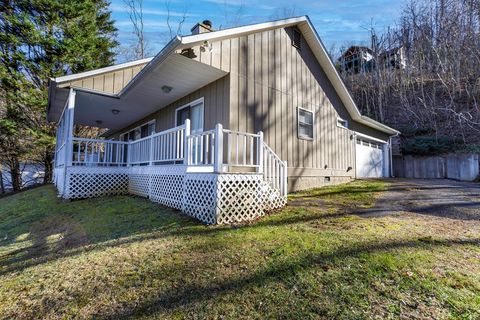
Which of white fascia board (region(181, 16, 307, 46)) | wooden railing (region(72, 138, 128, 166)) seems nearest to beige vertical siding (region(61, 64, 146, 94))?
wooden railing (region(72, 138, 128, 166))

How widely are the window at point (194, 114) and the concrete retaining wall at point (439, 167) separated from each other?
524 inches

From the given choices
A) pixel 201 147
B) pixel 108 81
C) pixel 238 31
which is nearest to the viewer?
pixel 201 147

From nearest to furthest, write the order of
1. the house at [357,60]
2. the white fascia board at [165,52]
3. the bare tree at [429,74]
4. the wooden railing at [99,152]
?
the white fascia board at [165,52], the wooden railing at [99,152], the bare tree at [429,74], the house at [357,60]

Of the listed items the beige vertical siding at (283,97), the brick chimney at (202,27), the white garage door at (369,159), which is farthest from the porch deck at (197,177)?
the white garage door at (369,159)

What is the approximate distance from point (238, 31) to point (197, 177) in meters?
4.12

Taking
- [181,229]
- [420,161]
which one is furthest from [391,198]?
[420,161]

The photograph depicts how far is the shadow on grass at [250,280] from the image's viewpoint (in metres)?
2.50

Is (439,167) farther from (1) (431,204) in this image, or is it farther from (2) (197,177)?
(2) (197,177)

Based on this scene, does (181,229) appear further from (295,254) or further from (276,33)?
(276,33)

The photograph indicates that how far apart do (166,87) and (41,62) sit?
38.3 feet

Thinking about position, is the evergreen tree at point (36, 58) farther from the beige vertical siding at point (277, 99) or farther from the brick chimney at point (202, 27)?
the brick chimney at point (202, 27)

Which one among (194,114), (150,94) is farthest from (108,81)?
(194,114)

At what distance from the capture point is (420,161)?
1503cm

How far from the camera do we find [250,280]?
9.32 feet
